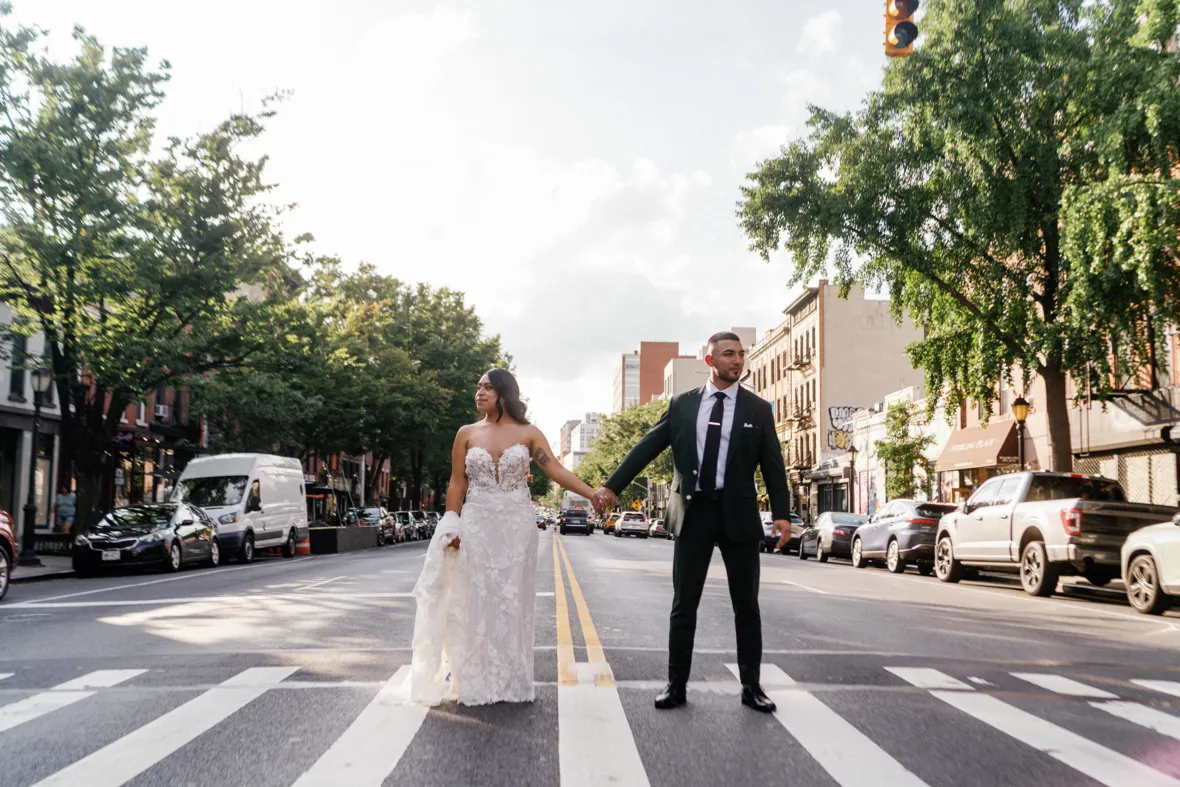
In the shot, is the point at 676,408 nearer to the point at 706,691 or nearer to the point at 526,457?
the point at 526,457

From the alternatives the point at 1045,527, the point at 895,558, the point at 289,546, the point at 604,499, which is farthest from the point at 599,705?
the point at 289,546

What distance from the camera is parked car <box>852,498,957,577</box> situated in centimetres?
2312

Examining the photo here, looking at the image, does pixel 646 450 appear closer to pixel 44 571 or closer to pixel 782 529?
pixel 782 529

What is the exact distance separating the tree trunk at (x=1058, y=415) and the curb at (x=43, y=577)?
744 inches

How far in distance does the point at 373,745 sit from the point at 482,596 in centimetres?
139

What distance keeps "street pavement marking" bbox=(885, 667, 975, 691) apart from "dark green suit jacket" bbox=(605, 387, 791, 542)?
6.04 ft

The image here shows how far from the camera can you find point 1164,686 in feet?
25.0

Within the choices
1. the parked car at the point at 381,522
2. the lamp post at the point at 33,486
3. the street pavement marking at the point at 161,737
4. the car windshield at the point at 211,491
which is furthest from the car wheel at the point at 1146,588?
the parked car at the point at 381,522

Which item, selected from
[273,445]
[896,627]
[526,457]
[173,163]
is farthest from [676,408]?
[273,445]

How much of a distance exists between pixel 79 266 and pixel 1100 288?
782 inches

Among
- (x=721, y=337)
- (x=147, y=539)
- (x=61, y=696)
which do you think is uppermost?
(x=721, y=337)

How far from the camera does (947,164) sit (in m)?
22.3

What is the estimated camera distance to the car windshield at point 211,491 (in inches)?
1077

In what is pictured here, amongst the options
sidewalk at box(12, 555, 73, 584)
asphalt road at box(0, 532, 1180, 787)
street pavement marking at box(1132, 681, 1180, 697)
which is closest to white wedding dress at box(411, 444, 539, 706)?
asphalt road at box(0, 532, 1180, 787)
